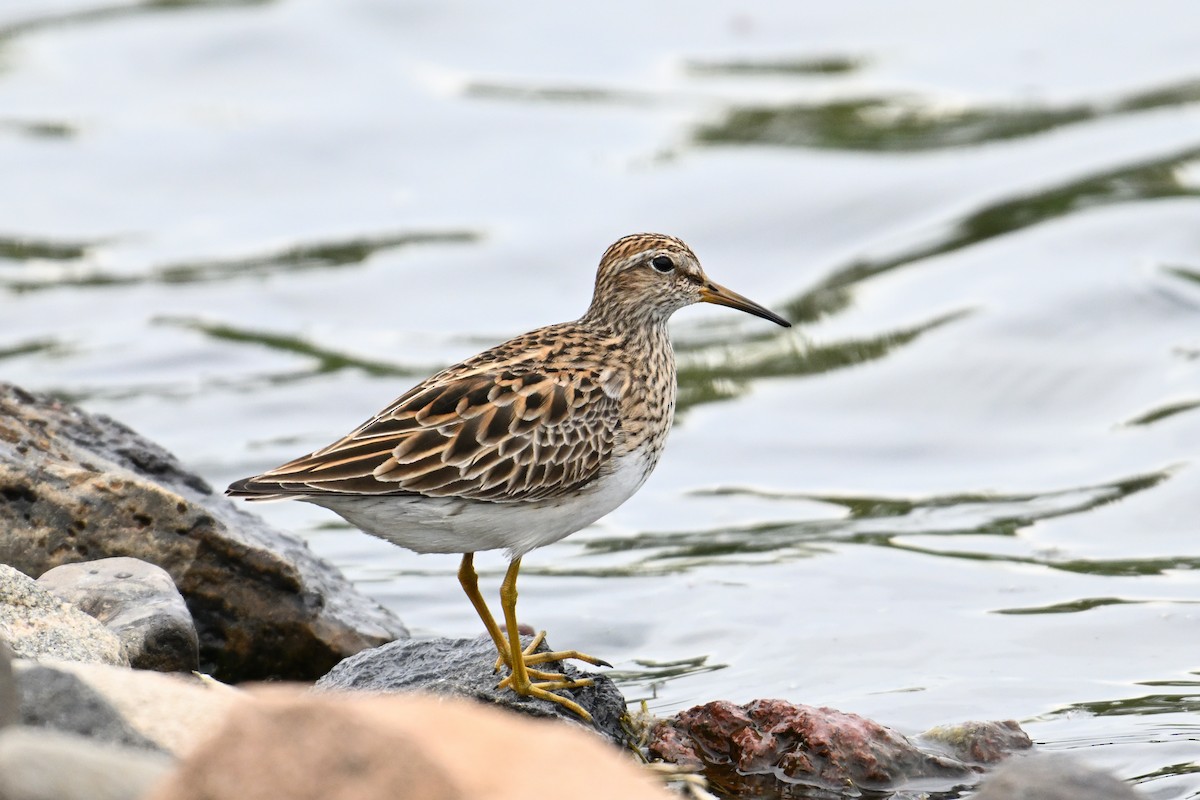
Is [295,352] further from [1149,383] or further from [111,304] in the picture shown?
[1149,383]

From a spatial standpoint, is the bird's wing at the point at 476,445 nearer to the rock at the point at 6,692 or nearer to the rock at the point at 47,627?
the rock at the point at 47,627

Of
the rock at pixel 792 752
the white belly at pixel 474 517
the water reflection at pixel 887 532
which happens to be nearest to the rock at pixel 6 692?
the white belly at pixel 474 517

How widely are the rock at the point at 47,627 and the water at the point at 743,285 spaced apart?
3120 mm

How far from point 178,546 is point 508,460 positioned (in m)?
1.68

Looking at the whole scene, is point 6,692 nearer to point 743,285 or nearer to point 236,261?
point 743,285

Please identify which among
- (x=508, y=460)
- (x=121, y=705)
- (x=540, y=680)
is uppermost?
(x=508, y=460)

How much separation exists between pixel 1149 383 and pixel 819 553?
13.6ft

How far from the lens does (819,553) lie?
37.2 feet

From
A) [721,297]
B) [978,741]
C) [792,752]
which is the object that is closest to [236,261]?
[721,297]

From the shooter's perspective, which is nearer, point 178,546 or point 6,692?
point 6,692

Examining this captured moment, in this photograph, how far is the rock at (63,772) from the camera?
4.22 m

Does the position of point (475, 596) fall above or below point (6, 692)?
below

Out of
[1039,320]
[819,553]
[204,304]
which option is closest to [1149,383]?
[1039,320]

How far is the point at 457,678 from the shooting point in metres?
7.77
